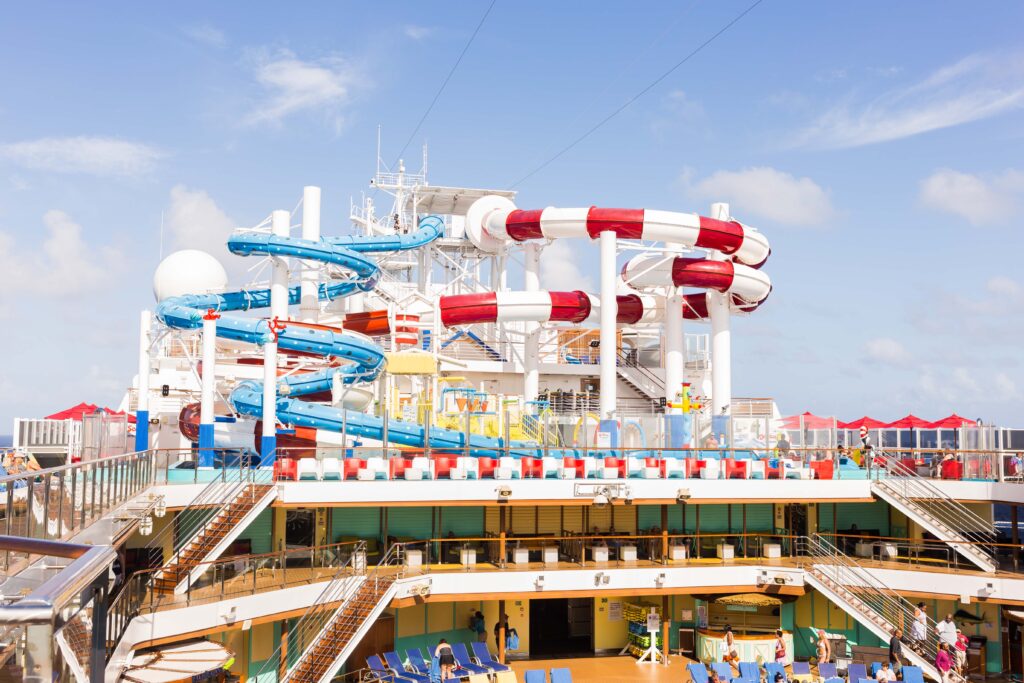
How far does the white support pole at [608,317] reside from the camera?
33.4m

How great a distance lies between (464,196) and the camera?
50.4 m

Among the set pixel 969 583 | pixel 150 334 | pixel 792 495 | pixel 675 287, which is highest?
pixel 675 287

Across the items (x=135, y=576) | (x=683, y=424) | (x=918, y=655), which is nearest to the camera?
(x=135, y=576)

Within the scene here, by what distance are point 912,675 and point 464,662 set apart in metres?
11.0

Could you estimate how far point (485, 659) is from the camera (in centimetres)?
2459

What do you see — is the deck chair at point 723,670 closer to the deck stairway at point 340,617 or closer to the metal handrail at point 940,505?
the metal handrail at point 940,505

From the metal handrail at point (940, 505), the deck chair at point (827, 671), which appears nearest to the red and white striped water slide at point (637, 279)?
the metal handrail at point (940, 505)

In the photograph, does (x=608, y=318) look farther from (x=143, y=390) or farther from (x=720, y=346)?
(x=143, y=390)

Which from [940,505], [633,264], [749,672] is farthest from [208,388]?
[940,505]

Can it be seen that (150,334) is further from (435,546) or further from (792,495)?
(792,495)

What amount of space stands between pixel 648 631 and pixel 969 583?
8885mm

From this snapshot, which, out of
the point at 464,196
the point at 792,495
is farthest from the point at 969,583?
the point at 464,196

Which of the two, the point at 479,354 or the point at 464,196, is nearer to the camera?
the point at 479,354

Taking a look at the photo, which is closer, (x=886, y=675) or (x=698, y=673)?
(x=886, y=675)
